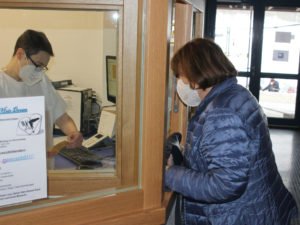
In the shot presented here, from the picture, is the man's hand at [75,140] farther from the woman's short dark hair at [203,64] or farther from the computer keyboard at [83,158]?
the woman's short dark hair at [203,64]

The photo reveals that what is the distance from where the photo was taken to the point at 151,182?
49.0 inches

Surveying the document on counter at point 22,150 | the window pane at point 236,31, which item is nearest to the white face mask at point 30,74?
the document on counter at point 22,150

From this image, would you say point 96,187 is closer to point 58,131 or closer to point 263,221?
point 58,131

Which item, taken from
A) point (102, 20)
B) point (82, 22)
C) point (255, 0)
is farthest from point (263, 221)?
point (255, 0)

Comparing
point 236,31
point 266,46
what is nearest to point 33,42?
point 236,31

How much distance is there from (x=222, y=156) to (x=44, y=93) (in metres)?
0.59

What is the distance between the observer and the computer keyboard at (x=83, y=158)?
4.85 feet

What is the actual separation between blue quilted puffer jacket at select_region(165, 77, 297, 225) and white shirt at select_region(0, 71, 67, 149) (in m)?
0.44

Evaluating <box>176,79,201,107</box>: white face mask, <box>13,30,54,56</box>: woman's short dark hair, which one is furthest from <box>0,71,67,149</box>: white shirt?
<box>176,79,201,107</box>: white face mask

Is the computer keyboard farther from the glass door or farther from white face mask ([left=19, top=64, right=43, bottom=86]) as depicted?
the glass door

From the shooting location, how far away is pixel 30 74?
1.28 meters

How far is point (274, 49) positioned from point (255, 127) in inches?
248

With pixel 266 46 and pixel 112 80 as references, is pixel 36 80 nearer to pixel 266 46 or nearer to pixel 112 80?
pixel 112 80

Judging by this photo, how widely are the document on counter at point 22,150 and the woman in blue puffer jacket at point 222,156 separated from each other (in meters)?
0.47
